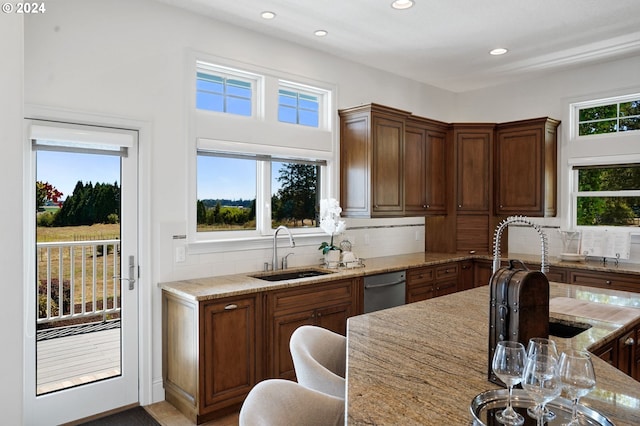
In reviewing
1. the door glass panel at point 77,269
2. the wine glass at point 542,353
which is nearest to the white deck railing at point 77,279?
the door glass panel at point 77,269

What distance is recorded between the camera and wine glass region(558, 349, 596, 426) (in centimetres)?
115

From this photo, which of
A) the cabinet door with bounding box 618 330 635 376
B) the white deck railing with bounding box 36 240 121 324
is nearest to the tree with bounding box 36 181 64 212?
the white deck railing with bounding box 36 240 121 324

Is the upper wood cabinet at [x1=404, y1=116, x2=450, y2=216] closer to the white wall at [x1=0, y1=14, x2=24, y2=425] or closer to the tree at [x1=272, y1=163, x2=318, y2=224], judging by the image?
the tree at [x1=272, y1=163, x2=318, y2=224]

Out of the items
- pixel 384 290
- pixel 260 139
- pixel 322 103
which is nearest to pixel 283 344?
pixel 384 290

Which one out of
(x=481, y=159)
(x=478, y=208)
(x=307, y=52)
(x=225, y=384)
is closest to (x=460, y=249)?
(x=478, y=208)

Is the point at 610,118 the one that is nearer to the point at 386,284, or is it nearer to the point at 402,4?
the point at 402,4

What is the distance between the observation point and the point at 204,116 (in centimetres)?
376

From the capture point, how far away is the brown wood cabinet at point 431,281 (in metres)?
4.58

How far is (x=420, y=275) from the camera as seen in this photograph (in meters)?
4.67

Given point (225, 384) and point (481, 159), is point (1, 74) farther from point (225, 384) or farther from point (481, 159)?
point (481, 159)

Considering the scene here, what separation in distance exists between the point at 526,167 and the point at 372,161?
2043 millimetres

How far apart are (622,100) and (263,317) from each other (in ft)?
14.9

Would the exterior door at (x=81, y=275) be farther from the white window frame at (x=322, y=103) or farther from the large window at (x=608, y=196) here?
the large window at (x=608, y=196)

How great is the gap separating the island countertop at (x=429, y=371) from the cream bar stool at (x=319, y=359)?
0.12 m
